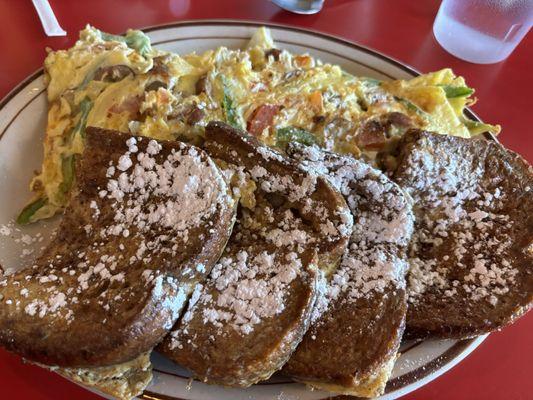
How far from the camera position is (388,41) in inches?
139

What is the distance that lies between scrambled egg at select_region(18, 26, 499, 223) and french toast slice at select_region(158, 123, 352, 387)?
229 millimetres

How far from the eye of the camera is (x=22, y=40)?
9.95 feet

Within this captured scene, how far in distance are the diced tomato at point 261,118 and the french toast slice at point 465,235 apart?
606 mm

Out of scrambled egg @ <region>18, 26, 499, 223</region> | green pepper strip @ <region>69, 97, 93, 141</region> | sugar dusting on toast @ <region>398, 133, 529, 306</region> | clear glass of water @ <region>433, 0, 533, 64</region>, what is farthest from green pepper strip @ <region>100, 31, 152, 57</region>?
clear glass of water @ <region>433, 0, 533, 64</region>

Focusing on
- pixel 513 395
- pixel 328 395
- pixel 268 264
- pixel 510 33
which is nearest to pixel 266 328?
pixel 268 264

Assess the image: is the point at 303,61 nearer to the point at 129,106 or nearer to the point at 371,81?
the point at 371,81

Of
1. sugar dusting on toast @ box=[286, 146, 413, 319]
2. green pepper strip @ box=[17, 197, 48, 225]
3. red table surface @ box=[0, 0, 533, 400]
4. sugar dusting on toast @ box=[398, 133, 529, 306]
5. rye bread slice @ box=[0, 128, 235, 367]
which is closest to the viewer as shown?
rye bread slice @ box=[0, 128, 235, 367]

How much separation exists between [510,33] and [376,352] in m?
2.53

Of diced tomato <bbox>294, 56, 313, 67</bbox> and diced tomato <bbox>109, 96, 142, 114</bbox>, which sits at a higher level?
diced tomato <bbox>294, 56, 313, 67</bbox>

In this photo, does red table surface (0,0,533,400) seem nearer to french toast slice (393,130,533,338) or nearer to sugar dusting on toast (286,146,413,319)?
french toast slice (393,130,533,338)

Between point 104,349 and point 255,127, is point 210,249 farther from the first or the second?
point 255,127

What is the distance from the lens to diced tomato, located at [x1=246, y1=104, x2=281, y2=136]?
2273mm

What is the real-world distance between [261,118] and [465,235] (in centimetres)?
101

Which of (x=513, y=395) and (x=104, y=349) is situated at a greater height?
(x=104, y=349)
